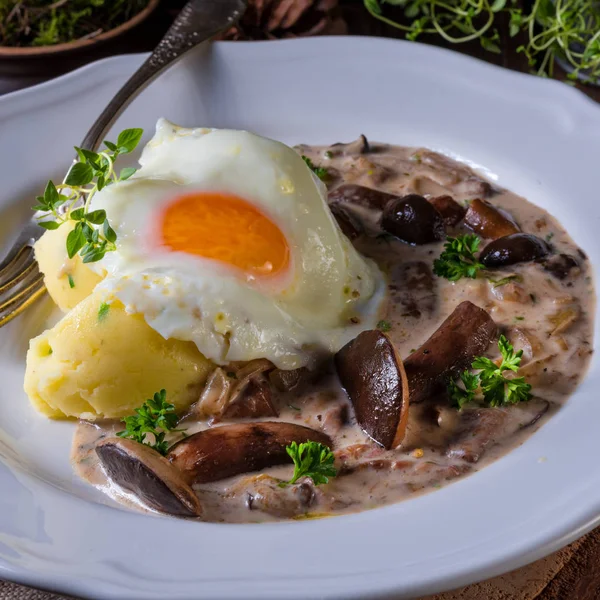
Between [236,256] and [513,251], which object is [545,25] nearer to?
[513,251]

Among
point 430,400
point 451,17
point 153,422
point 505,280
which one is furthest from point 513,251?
point 451,17

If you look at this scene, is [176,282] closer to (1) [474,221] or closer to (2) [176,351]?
(2) [176,351]

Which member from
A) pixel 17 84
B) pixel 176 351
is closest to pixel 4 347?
pixel 176 351

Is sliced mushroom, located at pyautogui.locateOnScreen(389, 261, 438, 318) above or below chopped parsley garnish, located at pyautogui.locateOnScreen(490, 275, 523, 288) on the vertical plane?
below

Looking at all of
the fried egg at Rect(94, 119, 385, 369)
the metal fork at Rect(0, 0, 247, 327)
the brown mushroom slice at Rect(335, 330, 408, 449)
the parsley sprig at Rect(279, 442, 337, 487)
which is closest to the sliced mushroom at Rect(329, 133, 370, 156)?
the fried egg at Rect(94, 119, 385, 369)

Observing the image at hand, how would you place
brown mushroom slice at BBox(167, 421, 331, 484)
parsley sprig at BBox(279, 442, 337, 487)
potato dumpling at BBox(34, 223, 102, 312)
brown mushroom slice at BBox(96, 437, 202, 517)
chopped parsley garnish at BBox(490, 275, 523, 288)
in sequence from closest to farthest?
brown mushroom slice at BBox(96, 437, 202, 517) < parsley sprig at BBox(279, 442, 337, 487) < brown mushroom slice at BBox(167, 421, 331, 484) < potato dumpling at BBox(34, 223, 102, 312) < chopped parsley garnish at BBox(490, 275, 523, 288)

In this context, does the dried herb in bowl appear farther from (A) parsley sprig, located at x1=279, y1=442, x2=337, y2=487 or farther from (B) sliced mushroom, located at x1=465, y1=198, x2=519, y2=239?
(A) parsley sprig, located at x1=279, y1=442, x2=337, y2=487
